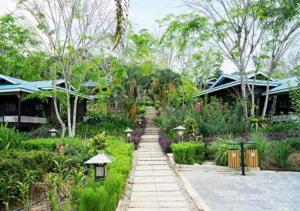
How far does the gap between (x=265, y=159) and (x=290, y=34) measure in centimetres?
1033

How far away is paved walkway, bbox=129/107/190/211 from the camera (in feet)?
22.2

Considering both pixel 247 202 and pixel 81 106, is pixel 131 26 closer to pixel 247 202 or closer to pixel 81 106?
pixel 81 106

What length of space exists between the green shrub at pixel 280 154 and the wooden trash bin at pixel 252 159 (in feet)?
2.85

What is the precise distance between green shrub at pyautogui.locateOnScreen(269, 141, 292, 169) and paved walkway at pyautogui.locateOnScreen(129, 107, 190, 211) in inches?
158

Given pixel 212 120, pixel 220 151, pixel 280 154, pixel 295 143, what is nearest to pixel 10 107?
pixel 212 120

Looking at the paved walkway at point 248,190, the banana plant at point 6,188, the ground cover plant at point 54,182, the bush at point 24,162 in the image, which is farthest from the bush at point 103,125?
the banana plant at point 6,188

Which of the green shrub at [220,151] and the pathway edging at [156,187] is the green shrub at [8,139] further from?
the green shrub at [220,151]

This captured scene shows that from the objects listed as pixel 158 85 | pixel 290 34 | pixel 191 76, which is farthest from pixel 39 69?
pixel 191 76

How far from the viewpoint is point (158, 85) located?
23328 millimetres

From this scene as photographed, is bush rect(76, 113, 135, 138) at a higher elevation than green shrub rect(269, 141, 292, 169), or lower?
higher

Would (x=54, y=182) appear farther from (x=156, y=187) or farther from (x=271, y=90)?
(x=271, y=90)

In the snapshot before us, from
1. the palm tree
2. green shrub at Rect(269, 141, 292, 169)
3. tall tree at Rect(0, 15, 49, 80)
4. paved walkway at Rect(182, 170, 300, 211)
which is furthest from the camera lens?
the palm tree

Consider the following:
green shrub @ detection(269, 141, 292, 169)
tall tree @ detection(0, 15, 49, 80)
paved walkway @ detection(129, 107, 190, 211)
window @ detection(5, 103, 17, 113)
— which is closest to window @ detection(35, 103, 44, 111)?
window @ detection(5, 103, 17, 113)

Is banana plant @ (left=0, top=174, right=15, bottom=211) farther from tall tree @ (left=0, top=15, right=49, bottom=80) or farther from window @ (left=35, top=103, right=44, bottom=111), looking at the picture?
window @ (left=35, top=103, right=44, bottom=111)
